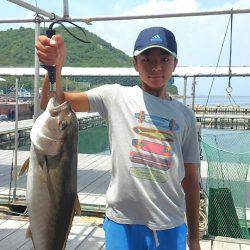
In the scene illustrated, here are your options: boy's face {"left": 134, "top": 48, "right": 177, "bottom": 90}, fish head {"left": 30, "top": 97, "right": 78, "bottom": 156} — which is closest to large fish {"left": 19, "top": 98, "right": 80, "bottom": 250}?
fish head {"left": 30, "top": 97, "right": 78, "bottom": 156}

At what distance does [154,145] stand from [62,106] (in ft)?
2.58

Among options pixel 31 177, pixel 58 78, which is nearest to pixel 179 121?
pixel 58 78

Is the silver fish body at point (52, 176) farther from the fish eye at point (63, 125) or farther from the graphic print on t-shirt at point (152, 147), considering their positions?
the graphic print on t-shirt at point (152, 147)

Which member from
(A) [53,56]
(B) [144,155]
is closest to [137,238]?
(B) [144,155]

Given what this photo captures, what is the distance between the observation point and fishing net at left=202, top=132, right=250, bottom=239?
6.73m

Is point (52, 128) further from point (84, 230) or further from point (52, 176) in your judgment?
point (84, 230)

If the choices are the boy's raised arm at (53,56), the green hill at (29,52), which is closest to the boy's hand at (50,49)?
the boy's raised arm at (53,56)

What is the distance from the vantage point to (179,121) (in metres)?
3.06

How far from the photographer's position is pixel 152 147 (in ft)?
9.73

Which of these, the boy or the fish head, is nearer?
the fish head

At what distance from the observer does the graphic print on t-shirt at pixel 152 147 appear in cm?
293

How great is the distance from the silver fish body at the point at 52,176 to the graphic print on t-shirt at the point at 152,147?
1.65 ft

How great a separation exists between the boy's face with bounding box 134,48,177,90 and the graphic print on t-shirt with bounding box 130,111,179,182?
256 mm

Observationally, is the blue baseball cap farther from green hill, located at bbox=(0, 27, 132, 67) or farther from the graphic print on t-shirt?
green hill, located at bbox=(0, 27, 132, 67)
